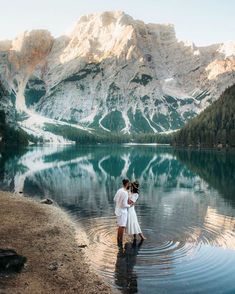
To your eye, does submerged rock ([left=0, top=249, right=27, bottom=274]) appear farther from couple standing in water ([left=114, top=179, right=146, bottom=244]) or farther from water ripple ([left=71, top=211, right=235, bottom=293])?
couple standing in water ([left=114, top=179, right=146, bottom=244])

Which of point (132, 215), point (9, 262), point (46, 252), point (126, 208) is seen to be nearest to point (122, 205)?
point (126, 208)

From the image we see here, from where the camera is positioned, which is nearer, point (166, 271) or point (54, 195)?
point (166, 271)

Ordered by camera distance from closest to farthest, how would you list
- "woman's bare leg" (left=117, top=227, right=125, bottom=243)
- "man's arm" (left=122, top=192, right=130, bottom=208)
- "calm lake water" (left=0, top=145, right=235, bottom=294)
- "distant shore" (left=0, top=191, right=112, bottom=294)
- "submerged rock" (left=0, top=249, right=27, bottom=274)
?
"distant shore" (left=0, top=191, right=112, bottom=294), "submerged rock" (left=0, top=249, right=27, bottom=274), "calm lake water" (left=0, top=145, right=235, bottom=294), "man's arm" (left=122, top=192, right=130, bottom=208), "woman's bare leg" (left=117, top=227, right=125, bottom=243)

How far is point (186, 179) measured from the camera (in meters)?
92.8

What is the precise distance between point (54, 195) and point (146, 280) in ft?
137

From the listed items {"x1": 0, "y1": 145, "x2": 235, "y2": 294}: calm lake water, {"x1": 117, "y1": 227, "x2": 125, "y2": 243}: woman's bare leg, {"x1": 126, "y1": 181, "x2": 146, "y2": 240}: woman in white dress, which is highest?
{"x1": 126, "y1": 181, "x2": 146, "y2": 240}: woman in white dress

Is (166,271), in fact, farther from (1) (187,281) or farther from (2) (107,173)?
(2) (107,173)

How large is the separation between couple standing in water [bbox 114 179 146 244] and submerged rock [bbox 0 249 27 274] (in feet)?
33.1

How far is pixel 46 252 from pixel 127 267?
5.47m

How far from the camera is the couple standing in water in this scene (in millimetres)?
32406

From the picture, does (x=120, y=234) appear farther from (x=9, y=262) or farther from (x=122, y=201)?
(x=9, y=262)

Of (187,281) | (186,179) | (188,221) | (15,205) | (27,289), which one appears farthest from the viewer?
(186,179)

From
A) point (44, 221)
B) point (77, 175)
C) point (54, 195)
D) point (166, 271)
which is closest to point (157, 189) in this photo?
point (54, 195)

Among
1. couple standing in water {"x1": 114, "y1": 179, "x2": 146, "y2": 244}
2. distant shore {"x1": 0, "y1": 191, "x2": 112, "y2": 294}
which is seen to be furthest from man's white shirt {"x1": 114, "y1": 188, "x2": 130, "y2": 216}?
distant shore {"x1": 0, "y1": 191, "x2": 112, "y2": 294}
